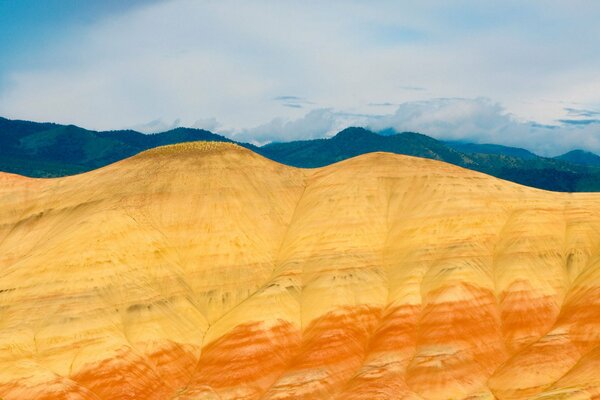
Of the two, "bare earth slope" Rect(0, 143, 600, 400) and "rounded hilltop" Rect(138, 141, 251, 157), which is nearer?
"bare earth slope" Rect(0, 143, 600, 400)

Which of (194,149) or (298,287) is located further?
Result: (194,149)

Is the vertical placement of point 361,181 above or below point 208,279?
above

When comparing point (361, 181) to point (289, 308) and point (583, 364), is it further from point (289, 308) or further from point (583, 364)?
point (583, 364)

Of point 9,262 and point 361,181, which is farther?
point 361,181

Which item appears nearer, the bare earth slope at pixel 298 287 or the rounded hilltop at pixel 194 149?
the bare earth slope at pixel 298 287

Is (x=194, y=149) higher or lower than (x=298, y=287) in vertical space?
higher

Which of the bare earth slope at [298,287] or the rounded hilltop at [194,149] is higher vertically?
the rounded hilltop at [194,149]

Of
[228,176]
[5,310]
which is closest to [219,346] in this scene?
[5,310]

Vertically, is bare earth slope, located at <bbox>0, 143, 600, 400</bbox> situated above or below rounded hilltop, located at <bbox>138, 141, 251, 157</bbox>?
below
